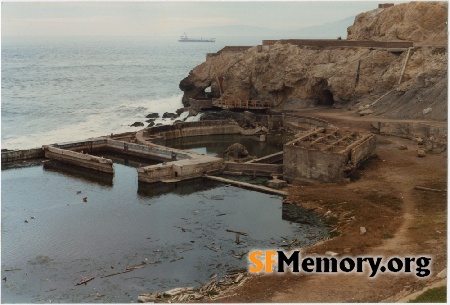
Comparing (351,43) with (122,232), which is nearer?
(122,232)

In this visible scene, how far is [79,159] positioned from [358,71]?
→ 31412mm

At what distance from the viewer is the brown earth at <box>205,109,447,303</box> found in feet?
69.9

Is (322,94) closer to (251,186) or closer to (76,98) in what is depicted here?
(251,186)

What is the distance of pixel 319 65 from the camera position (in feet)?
220

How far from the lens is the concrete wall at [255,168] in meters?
41.9

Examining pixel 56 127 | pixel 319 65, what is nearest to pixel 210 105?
pixel 319 65

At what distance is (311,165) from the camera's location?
38750 mm

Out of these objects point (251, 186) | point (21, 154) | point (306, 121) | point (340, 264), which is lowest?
point (251, 186)

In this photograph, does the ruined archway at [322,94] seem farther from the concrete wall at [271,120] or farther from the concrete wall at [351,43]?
the concrete wall at [271,120]

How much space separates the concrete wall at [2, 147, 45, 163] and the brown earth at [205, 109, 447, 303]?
22.4 metres

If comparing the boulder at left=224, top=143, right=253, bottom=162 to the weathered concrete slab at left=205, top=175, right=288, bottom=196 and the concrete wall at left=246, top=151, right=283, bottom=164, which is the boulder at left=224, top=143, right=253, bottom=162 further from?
the weathered concrete slab at left=205, top=175, right=288, bottom=196

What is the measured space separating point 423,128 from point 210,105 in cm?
2810

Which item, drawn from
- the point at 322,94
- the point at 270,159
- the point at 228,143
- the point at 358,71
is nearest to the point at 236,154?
the point at 270,159

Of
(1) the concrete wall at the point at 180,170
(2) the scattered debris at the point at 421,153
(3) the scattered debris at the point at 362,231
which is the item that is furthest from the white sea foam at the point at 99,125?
(3) the scattered debris at the point at 362,231
